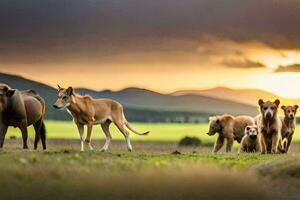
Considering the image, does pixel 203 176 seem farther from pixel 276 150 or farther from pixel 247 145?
pixel 247 145

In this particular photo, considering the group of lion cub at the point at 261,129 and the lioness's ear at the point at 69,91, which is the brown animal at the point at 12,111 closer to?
the lioness's ear at the point at 69,91

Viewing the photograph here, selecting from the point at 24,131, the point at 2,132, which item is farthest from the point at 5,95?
the point at 24,131

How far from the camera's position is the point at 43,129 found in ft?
105

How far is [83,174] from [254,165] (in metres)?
6.20

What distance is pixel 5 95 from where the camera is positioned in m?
28.0

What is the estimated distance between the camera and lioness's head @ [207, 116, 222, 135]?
118ft

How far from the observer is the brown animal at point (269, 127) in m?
29.2

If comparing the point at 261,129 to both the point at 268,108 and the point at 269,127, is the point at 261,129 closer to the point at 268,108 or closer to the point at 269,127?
the point at 269,127

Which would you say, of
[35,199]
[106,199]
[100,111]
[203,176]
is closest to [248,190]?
[203,176]

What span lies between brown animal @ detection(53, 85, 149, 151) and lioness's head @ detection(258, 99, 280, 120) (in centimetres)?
460

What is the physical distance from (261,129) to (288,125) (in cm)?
381

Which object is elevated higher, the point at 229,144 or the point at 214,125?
the point at 214,125

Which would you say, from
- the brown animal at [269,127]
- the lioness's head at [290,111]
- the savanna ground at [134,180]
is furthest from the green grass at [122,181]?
the lioness's head at [290,111]

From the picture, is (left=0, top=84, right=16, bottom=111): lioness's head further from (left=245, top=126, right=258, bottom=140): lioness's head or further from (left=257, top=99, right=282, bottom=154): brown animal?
(left=245, top=126, right=258, bottom=140): lioness's head
